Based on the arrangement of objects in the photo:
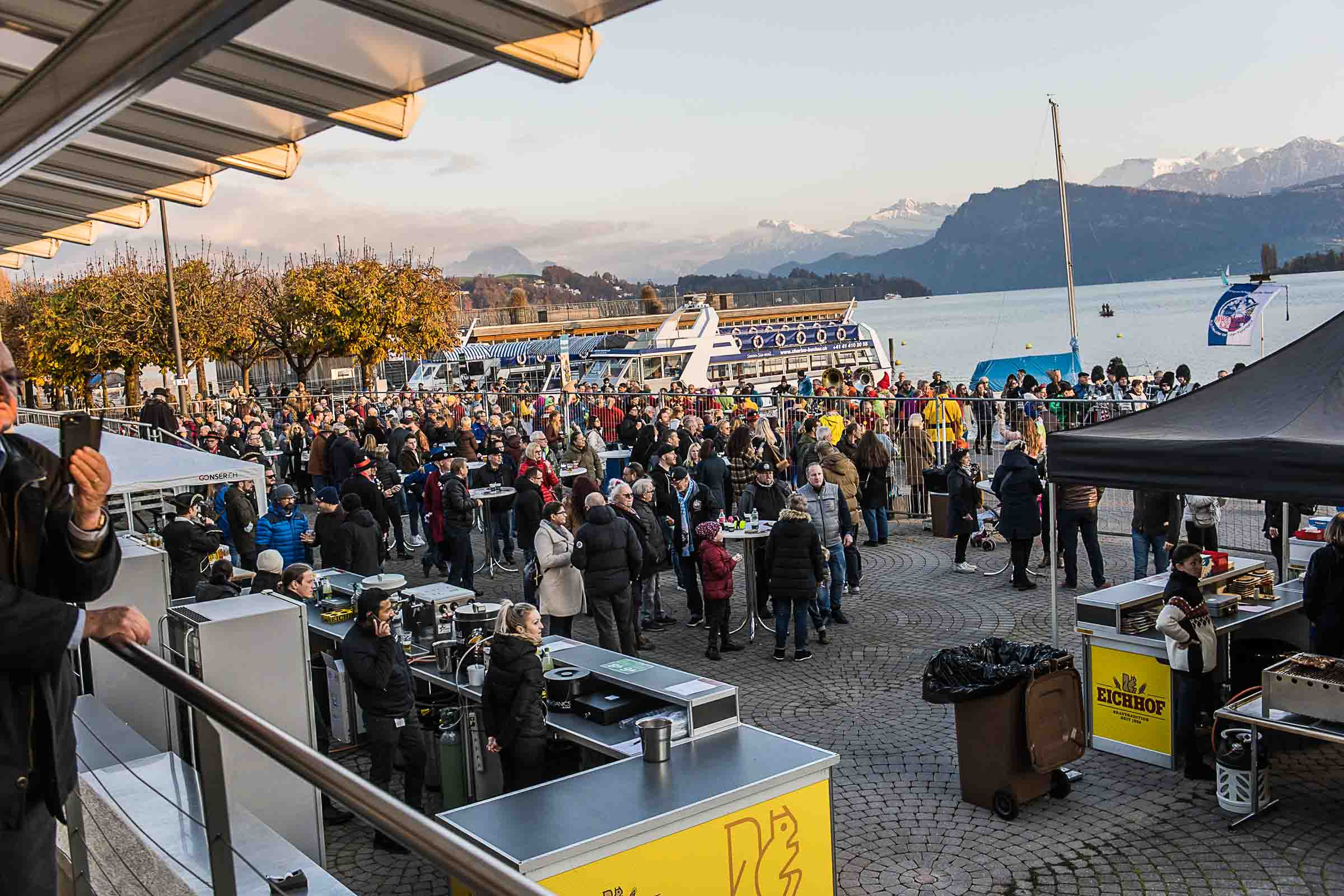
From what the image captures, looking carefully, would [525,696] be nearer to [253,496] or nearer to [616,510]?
[616,510]

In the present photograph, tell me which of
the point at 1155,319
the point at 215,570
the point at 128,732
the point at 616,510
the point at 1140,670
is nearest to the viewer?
the point at 128,732

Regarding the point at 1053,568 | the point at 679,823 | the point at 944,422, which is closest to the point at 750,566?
the point at 1053,568

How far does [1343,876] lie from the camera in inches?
251

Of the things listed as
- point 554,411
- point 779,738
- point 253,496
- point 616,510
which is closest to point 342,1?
point 779,738

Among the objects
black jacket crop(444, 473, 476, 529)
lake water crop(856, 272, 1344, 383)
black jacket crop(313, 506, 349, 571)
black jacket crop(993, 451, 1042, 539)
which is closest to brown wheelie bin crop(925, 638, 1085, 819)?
black jacket crop(993, 451, 1042, 539)

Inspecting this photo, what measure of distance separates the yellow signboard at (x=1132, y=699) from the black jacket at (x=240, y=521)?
30.5ft

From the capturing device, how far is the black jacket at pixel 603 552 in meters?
10.5

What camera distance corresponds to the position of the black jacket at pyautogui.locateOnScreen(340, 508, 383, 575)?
11.9 metres

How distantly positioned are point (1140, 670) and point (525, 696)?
15.1 ft

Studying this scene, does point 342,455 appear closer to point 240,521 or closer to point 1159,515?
point 240,521

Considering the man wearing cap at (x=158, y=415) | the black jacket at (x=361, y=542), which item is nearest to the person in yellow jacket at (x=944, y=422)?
the black jacket at (x=361, y=542)

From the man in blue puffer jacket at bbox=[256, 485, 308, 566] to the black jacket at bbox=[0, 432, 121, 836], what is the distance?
10.4 metres

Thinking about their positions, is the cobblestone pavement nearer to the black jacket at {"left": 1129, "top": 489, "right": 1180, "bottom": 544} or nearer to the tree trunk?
the black jacket at {"left": 1129, "top": 489, "right": 1180, "bottom": 544}

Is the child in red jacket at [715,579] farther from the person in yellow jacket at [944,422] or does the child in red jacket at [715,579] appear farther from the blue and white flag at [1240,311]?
the blue and white flag at [1240,311]
